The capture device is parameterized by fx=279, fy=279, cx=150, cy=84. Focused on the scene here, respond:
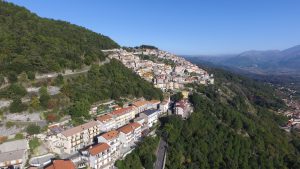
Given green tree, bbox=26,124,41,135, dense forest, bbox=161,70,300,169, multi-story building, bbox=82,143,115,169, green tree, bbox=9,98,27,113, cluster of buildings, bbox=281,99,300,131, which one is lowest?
cluster of buildings, bbox=281,99,300,131

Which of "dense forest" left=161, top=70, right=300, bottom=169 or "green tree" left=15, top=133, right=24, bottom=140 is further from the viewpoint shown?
"dense forest" left=161, top=70, right=300, bottom=169

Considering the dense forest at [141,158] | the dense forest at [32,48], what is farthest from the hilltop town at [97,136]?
the dense forest at [32,48]

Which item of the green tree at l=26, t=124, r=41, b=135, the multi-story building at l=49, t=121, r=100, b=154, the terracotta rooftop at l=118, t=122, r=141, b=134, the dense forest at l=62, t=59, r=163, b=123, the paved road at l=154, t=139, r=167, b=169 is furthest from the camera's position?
the dense forest at l=62, t=59, r=163, b=123

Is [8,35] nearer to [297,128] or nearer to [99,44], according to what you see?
[99,44]

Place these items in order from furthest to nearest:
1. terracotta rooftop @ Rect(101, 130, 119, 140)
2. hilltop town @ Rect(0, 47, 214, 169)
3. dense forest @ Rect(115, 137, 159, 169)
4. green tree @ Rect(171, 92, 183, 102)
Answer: green tree @ Rect(171, 92, 183, 102)
terracotta rooftop @ Rect(101, 130, 119, 140)
dense forest @ Rect(115, 137, 159, 169)
hilltop town @ Rect(0, 47, 214, 169)

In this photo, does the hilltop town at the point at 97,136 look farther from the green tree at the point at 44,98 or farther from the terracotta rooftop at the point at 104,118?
the green tree at the point at 44,98

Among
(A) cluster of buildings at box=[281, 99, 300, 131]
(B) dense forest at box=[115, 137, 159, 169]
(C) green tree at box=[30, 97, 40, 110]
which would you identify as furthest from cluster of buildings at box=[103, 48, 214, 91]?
(C) green tree at box=[30, 97, 40, 110]

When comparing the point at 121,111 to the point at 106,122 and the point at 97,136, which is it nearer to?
the point at 106,122

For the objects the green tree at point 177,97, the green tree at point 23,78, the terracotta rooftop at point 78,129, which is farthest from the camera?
the green tree at point 177,97

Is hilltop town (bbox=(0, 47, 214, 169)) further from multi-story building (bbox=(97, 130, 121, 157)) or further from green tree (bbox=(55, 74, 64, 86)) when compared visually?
green tree (bbox=(55, 74, 64, 86))
